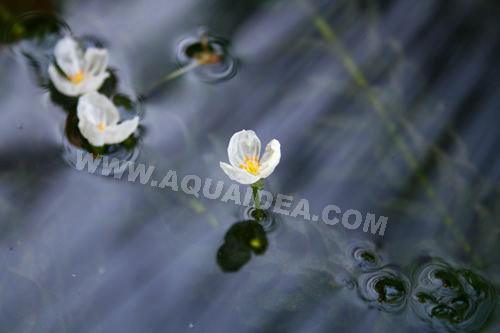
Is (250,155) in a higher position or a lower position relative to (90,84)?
lower

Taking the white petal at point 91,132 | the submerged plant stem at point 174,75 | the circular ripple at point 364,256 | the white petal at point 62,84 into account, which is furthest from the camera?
the submerged plant stem at point 174,75

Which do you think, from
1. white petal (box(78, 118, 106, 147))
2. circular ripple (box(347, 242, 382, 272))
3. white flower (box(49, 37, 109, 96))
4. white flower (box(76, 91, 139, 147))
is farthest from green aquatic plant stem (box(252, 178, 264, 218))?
white flower (box(49, 37, 109, 96))

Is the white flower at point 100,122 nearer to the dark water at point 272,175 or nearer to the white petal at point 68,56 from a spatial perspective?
the dark water at point 272,175

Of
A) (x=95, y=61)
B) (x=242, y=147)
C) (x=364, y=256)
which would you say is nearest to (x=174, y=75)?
(x=95, y=61)

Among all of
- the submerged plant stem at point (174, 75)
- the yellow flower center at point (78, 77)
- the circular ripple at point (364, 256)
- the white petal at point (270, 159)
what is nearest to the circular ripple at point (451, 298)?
the circular ripple at point (364, 256)

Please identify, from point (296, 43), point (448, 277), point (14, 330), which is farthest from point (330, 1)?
point (14, 330)

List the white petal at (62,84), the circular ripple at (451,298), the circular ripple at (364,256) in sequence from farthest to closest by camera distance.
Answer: the white petal at (62,84)
the circular ripple at (364,256)
the circular ripple at (451,298)

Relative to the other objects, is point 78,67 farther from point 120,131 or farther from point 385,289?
point 385,289
